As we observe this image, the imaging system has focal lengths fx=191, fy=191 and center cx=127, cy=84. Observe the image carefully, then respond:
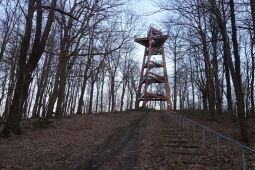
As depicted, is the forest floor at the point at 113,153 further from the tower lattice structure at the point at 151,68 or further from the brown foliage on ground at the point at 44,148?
the tower lattice structure at the point at 151,68

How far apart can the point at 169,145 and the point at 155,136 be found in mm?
1669

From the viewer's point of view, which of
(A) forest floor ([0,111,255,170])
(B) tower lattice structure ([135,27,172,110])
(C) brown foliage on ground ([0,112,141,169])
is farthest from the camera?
(B) tower lattice structure ([135,27,172,110])

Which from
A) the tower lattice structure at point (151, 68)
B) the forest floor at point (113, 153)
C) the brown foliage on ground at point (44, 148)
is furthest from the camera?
the tower lattice structure at point (151, 68)

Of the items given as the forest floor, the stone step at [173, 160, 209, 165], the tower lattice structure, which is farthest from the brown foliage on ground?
the tower lattice structure

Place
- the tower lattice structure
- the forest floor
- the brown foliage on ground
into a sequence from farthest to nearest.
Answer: the tower lattice structure, the brown foliage on ground, the forest floor

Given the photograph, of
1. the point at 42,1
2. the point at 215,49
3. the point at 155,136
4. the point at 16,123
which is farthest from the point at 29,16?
the point at 215,49

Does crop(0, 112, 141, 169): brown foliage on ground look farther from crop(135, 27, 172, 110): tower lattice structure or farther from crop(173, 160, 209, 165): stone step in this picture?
crop(135, 27, 172, 110): tower lattice structure

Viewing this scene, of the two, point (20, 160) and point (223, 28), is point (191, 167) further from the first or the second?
point (223, 28)

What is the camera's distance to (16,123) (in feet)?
30.5

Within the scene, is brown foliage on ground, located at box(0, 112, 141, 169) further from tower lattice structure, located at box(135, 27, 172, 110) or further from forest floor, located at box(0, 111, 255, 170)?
tower lattice structure, located at box(135, 27, 172, 110)

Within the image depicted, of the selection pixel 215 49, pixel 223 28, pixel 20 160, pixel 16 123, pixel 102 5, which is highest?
pixel 102 5

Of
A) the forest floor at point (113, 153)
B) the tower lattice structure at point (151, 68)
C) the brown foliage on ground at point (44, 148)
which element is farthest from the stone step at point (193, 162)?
the tower lattice structure at point (151, 68)

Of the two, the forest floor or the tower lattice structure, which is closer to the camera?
the forest floor

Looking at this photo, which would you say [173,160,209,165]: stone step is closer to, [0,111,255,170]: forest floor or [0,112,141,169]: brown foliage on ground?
[0,111,255,170]: forest floor
